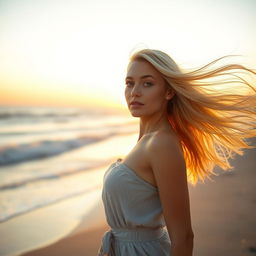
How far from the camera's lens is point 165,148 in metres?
2.26

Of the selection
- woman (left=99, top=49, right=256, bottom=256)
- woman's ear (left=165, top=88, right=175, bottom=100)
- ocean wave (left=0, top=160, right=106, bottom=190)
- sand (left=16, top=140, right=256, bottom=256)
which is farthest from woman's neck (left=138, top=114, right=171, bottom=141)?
ocean wave (left=0, top=160, right=106, bottom=190)

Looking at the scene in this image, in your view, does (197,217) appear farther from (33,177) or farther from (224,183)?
(33,177)

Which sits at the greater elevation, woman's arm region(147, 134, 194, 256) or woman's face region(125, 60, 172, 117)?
woman's face region(125, 60, 172, 117)

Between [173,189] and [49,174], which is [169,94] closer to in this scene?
[173,189]

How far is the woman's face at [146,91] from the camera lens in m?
2.67

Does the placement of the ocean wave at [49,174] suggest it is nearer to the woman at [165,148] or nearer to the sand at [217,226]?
the sand at [217,226]

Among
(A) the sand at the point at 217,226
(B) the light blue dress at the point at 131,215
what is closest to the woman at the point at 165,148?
(B) the light blue dress at the point at 131,215

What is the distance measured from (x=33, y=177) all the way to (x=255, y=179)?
6.19 m

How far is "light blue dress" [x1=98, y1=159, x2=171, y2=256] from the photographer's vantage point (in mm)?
2412

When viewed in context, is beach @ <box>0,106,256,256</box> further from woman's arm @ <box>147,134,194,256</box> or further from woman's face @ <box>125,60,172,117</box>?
woman's face @ <box>125,60,172,117</box>

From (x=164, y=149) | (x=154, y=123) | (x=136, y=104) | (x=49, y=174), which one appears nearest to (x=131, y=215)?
(x=164, y=149)

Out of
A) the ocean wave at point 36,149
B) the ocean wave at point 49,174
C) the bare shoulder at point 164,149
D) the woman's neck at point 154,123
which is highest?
the woman's neck at point 154,123

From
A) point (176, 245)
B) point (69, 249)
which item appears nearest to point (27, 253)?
point (69, 249)

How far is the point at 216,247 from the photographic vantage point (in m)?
4.61
